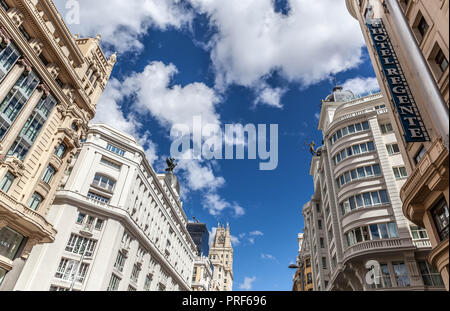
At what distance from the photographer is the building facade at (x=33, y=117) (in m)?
A: 23.9

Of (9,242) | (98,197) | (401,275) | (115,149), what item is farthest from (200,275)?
(9,242)

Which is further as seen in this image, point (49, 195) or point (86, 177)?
point (86, 177)

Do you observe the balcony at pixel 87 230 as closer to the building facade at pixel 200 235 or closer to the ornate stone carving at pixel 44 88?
the ornate stone carving at pixel 44 88

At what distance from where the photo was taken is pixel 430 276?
86.3 ft

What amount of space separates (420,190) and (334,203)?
76.1 ft

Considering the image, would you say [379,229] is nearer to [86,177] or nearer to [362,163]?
[362,163]

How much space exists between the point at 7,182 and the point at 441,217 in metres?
29.7

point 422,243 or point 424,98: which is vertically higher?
point 422,243

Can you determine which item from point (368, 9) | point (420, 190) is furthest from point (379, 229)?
point (368, 9)

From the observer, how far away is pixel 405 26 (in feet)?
47.3

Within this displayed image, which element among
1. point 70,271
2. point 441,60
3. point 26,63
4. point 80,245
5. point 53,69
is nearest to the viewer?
point 441,60

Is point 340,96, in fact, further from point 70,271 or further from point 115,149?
point 70,271

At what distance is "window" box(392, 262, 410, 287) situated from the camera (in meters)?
26.9

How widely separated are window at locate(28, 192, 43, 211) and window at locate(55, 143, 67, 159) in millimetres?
4420
